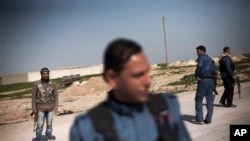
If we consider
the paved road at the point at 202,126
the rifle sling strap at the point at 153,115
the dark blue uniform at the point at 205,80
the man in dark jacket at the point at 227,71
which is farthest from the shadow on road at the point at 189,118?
the rifle sling strap at the point at 153,115

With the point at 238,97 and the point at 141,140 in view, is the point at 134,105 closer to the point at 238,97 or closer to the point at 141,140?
the point at 141,140

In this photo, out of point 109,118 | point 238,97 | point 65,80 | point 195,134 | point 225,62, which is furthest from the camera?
point 65,80

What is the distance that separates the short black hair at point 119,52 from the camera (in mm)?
1428

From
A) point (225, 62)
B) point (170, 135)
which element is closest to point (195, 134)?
point (225, 62)

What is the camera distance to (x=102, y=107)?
4.81ft

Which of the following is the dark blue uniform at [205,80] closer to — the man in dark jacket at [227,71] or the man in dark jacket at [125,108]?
the man in dark jacket at [227,71]

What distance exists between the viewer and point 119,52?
4.70ft

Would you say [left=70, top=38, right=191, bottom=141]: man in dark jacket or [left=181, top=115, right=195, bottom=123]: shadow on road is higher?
[left=70, top=38, right=191, bottom=141]: man in dark jacket

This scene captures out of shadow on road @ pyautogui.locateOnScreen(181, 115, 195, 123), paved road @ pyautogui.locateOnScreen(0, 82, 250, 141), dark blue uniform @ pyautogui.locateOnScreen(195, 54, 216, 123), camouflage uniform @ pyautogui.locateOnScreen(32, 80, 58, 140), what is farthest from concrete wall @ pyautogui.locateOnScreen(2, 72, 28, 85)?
dark blue uniform @ pyautogui.locateOnScreen(195, 54, 216, 123)

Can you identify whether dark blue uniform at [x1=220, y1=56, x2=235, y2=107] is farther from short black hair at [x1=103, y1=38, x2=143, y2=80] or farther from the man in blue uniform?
short black hair at [x1=103, y1=38, x2=143, y2=80]

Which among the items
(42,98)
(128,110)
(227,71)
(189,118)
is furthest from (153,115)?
(227,71)

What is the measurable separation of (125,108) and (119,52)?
0.24 meters

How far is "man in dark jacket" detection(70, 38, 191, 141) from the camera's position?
1.41 meters

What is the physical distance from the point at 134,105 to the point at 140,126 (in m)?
0.09
